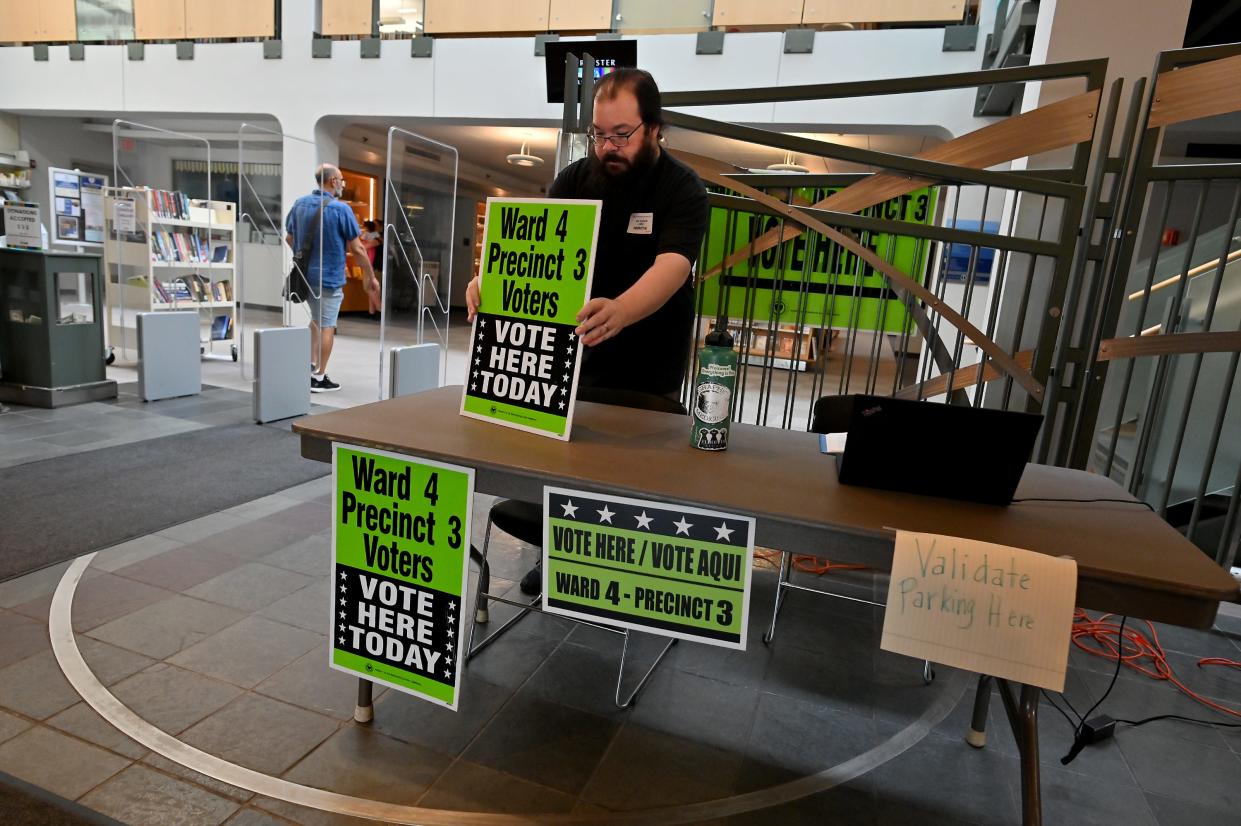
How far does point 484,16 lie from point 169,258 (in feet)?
13.7

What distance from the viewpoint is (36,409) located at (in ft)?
15.0

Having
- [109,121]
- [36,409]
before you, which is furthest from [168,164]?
[36,409]

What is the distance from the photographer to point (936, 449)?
1.27m

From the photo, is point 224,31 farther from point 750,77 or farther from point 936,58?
point 936,58

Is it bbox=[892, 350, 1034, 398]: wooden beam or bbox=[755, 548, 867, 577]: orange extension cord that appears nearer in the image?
bbox=[892, 350, 1034, 398]: wooden beam

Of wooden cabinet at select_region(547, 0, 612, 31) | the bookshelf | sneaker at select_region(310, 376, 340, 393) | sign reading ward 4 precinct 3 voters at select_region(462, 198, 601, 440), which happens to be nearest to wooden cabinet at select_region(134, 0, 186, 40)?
the bookshelf

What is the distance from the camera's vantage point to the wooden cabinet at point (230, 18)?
27.5 feet

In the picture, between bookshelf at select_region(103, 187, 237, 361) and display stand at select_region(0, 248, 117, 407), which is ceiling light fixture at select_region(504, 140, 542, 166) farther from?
display stand at select_region(0, 248, 117, 407)

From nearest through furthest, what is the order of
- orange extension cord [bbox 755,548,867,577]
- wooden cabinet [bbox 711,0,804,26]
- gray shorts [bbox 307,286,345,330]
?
1. orange extension cord [bbox 755,548,867,577]
2. gray shorts [bbox 307,286,345,330]
3. wooden cabinet [bbox 711,0,804,26]

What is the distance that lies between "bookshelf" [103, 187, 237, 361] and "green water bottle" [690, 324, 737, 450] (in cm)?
591

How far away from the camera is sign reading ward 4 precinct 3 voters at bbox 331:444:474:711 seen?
1442 millimetres

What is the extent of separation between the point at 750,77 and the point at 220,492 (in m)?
6.16

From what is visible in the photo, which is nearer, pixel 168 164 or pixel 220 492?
pixel 220 492

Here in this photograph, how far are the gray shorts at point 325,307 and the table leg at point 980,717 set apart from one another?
17.5 feet
